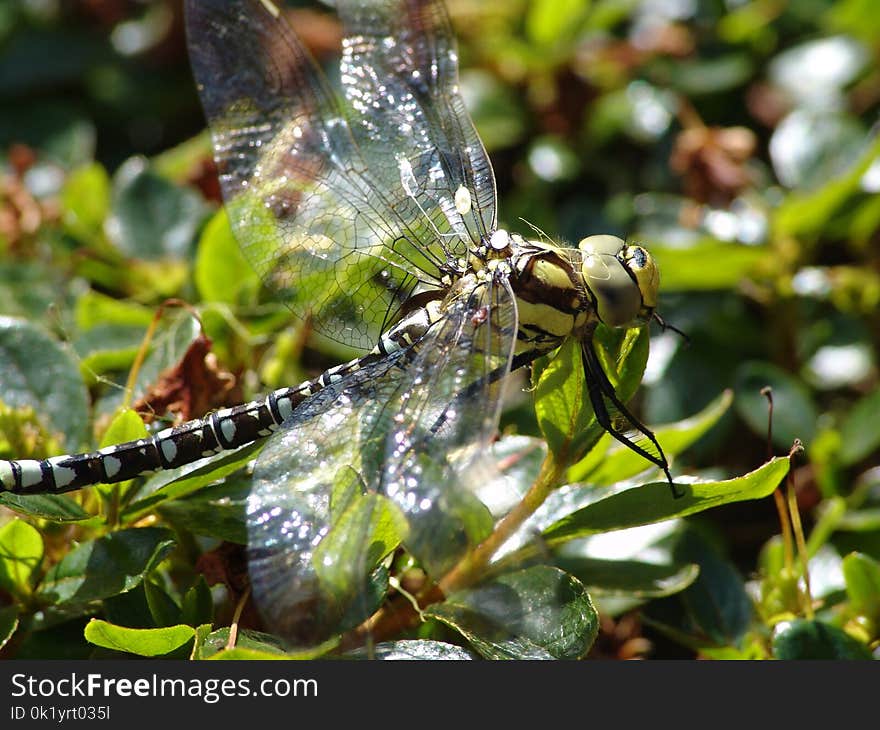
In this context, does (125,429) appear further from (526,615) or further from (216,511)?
(526,615)

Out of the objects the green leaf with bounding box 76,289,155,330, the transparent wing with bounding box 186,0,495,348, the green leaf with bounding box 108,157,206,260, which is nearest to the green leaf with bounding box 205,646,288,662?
the transparent wing with bounding box 186,0,495,348

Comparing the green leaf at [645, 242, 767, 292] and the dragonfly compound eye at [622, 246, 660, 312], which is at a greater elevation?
the green leaf at [645, 242, 767, 292]

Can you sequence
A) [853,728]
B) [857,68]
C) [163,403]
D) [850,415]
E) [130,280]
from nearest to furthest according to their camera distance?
[853,728] → [163,403] → [850,415] → [130,280] → [857,68]

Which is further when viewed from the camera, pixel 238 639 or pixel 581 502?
pixel 581 502

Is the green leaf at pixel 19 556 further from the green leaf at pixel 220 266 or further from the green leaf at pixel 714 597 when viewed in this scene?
the green leaf at pixel 714 597

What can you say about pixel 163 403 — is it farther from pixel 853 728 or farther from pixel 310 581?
pixel 853 728

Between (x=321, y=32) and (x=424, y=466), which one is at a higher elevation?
(x=321, y=32)

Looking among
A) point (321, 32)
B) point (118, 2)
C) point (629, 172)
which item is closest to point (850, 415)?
point (629, 172)

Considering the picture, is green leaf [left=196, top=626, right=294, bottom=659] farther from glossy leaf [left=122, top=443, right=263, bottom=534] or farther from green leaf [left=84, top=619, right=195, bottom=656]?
glossy leaf [left=122, top=443, right=263, bottom=534]
